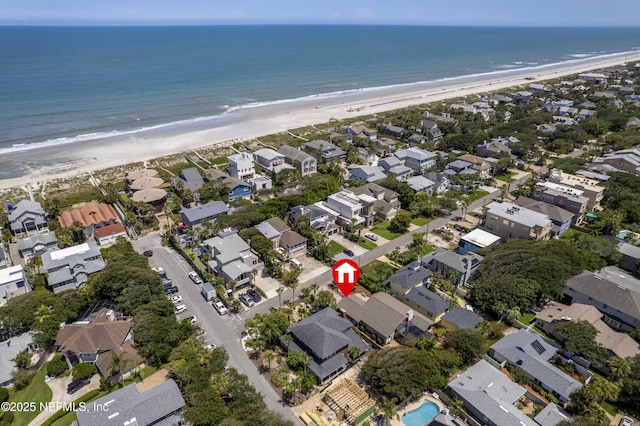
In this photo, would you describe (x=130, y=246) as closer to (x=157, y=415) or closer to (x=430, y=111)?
(x=157, y=415)

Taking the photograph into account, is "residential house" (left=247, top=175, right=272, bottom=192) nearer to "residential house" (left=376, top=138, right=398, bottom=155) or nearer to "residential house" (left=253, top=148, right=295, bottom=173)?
"residential house" (left=253, top=148, right=295, bottom=173)

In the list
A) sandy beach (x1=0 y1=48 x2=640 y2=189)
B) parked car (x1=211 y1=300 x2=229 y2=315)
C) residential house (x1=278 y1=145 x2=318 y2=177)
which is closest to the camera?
parked car (x1=211 y1=300 x2=229 y2=315)

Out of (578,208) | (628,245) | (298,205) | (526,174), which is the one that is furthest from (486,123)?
(298,205)

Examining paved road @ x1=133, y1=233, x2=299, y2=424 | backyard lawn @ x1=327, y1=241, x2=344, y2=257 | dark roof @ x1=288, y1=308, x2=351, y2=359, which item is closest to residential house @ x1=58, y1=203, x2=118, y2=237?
paved road @ x1=133, y1=233, x2=299, y2=424

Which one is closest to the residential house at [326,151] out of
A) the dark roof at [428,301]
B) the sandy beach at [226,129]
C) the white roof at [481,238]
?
the sandy beach at [226,129]

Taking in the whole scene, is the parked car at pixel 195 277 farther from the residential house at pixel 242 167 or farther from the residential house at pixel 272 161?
the residential house at pixel 272 161

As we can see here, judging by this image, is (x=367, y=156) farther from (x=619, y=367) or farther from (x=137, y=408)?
(x=137, y=408)
